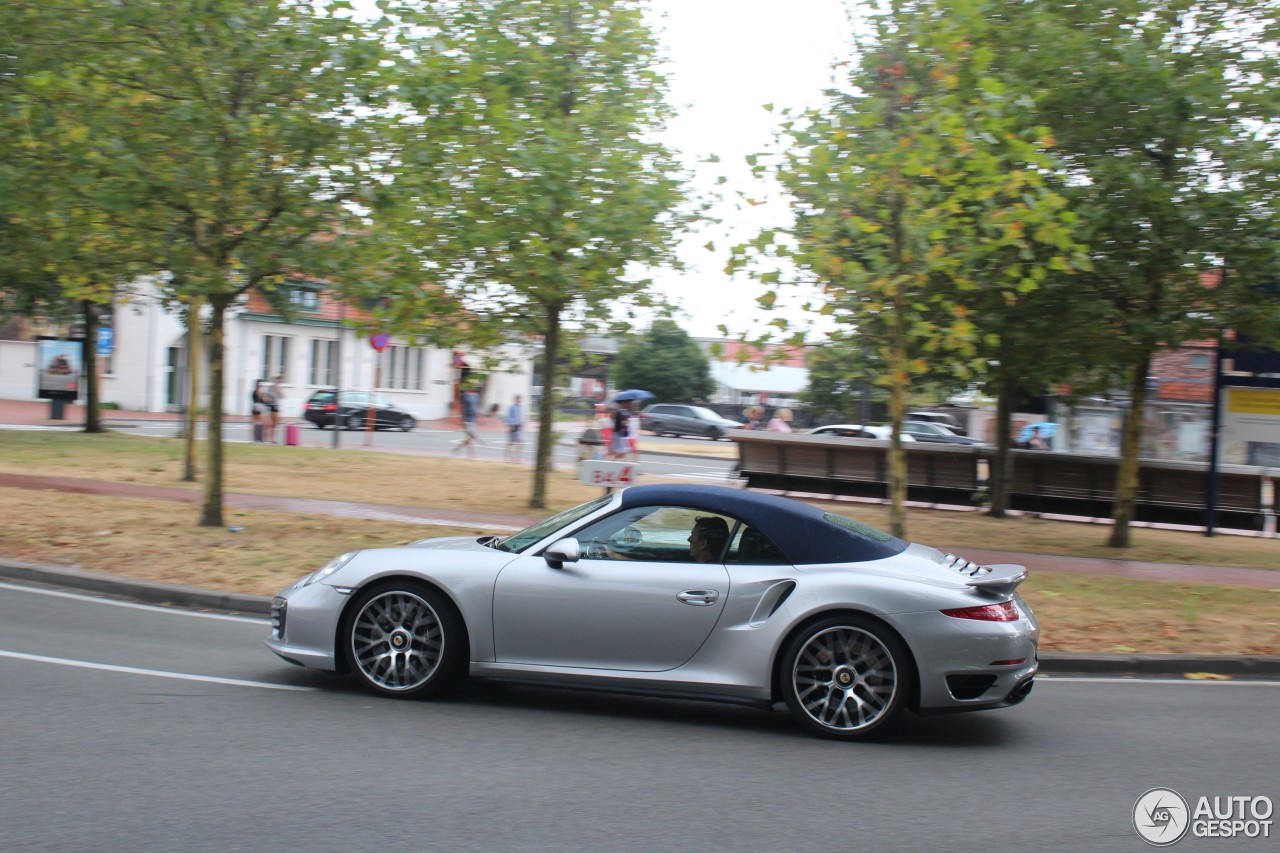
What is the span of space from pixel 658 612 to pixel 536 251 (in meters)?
10.1

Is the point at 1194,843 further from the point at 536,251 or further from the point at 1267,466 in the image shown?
the point at 1267,466

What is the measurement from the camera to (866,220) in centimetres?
1291

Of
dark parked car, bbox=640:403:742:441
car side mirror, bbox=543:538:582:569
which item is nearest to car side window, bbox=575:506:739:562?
car side mirror, bbox=543:538:582:569

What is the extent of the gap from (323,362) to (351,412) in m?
9.92

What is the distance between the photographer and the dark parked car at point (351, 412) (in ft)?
152

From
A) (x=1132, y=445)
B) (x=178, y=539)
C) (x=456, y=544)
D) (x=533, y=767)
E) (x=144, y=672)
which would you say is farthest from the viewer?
(x=1132, y=445)

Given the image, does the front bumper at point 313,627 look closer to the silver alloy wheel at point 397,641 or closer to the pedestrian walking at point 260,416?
the silver alloy wheel at point 397,641

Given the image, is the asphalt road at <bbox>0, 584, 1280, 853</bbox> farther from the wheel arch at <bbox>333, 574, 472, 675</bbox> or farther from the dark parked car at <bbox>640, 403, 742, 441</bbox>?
the dark parked car at <bbox>640, 403, 742, 441</bbox>

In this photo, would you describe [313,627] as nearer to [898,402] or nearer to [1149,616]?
[1149,616]

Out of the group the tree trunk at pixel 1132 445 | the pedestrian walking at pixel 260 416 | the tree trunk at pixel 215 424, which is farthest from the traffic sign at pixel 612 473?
the pedestrian walking at pixel 260 416

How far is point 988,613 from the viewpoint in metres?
6.20

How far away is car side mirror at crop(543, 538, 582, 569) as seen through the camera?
21.1 feet

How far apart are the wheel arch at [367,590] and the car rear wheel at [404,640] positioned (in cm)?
1

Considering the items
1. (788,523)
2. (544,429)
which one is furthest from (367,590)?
(544,429)
